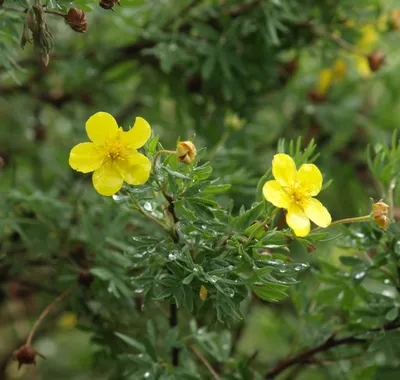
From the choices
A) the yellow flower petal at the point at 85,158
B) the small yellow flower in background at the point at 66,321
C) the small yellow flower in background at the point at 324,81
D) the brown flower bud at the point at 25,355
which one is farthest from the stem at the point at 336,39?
the small yellow flower in background at the point at 66,321

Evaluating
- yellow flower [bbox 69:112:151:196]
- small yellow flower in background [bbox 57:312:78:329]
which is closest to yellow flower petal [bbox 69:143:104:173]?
yellow flower [bbox 69:112:151:196]

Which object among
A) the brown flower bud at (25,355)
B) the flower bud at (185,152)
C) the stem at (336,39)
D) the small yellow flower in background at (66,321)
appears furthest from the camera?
the small yellow flower in background at (66,321)

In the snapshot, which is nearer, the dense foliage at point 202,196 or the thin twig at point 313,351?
the dense foliage at point 202,196

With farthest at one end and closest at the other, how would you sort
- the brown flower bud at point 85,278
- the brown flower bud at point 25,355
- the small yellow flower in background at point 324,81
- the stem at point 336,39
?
the small yellow flower in background at point 324,81 → the stem at point 336,39 → the brown flower bud at point 85,278 → the brown flower bud at point 25,355

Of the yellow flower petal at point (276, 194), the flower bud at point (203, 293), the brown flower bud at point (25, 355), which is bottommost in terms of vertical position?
the brown flower bud at point (25, 355)

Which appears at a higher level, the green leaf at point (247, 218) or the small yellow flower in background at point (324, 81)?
the green leaf at point (247, 218)

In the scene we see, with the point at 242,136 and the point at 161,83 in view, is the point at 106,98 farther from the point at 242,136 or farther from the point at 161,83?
the point at 242,136

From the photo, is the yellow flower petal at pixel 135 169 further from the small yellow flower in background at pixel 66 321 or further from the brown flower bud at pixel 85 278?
the small yellow flower in background at pixel 66 321

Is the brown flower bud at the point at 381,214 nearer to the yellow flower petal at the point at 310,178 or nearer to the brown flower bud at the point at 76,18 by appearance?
the yellow flower petal at the point at 310,178
